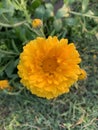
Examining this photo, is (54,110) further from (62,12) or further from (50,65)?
(62,12)

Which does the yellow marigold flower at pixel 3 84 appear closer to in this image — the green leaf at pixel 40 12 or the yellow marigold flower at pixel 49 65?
A: the yellow marigold flower at pixel 49 65

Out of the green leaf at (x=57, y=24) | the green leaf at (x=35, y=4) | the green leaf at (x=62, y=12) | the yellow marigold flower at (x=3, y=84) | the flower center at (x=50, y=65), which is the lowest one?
the yellow marigold flower at (x=3, y=84)

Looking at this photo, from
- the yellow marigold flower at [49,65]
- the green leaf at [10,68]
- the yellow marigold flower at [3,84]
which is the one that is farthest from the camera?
the green leaf at [10,68]

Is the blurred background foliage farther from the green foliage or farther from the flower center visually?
the flower center

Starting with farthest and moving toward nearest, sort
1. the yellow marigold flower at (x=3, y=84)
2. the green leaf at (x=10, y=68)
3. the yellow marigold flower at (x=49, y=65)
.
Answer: the green leaf at (x=10, y=68), the yellow marigold flower at (x=3, y=84), the yellow marigold flower at (x=49, y=65)

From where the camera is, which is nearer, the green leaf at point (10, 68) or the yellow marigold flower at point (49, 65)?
the yellow marigold flower at point (49, 65)

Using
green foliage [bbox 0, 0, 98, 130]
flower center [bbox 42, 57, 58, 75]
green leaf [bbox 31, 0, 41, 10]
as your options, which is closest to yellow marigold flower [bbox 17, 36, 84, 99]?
flower center [bbox 42, 57, 58, 75]

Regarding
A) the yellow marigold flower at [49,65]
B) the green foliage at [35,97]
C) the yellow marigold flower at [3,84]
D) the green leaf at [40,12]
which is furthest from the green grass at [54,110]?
the green leaf at [40,12]
